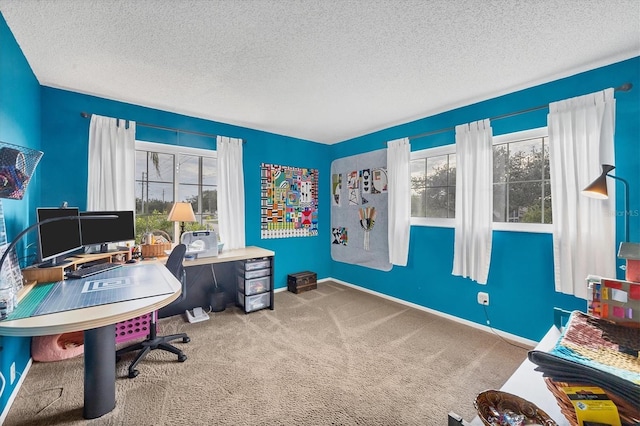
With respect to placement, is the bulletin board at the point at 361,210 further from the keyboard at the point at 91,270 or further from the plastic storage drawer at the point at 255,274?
the keyboard at the point at 91,270

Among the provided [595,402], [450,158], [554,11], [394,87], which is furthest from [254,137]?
[595,402]

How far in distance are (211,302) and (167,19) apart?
279 cm

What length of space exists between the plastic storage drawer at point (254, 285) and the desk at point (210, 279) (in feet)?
0.23

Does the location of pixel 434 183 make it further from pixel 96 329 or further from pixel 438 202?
pixel 96 329

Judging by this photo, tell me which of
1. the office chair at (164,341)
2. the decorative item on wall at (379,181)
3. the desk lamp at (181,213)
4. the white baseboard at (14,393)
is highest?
the decorative item on wall at (379,181)

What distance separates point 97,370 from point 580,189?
3.59 meters

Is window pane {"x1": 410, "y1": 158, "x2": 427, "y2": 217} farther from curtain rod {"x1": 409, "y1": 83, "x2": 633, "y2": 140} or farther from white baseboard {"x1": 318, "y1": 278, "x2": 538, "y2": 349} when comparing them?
white baseboard {"x1": 318, "y1": 278, "x2": 538, "y2": 349}

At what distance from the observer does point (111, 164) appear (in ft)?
8.91

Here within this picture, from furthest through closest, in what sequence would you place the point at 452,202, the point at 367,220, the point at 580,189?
the point at 367,220
the point at 452,202
the point at 580,189

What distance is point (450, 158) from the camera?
3.11 meters

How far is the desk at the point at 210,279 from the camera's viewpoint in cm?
309

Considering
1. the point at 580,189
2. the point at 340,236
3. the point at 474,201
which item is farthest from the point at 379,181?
the point at 580,189

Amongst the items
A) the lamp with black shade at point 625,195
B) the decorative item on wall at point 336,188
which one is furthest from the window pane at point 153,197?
the lamp with black shade at point 625,195

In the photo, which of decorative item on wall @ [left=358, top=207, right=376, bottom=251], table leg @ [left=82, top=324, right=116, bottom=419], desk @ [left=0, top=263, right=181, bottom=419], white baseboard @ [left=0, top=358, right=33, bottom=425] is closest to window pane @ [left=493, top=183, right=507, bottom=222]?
decorative item on wall @ [left=358, top=207, right=376, bottom=251]
